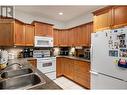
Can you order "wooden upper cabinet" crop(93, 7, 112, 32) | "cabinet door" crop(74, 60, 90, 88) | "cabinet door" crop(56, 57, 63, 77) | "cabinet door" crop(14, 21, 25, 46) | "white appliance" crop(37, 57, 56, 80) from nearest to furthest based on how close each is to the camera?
"wooden upper cabinet" crop(93, 7, 112, 32) < "cabinet door" crop(74, 60, 90, 88) < "cabinet door" crop(14, 21, 25, 46) < "white appliance" crop(37, 57, 56, 80) < "cabinet door" crop(56, 57, 63, 77)

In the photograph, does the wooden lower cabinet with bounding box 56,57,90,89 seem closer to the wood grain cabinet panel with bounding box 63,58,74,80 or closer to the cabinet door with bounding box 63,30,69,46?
the wood grain cabinet panel with bounding box 63,58,74,80

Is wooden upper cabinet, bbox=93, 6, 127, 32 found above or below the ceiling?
below

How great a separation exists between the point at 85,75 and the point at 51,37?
1782 millimetres

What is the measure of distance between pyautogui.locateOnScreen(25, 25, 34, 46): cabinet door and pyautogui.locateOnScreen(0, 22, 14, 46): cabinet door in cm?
51

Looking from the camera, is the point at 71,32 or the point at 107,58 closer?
the point at 107,58

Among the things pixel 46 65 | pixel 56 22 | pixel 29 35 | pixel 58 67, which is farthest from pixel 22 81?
pixel 56 22

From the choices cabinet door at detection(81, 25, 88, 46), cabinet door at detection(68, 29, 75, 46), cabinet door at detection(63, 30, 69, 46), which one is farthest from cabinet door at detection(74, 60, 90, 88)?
cabinet door at detection(63, 30, 69, 46)

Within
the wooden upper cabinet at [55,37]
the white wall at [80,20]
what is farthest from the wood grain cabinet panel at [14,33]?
the white wall at [80,20]

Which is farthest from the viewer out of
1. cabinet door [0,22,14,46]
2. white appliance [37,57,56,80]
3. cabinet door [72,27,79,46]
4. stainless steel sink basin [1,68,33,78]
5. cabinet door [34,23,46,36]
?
cabinet door [72,27,79,46]

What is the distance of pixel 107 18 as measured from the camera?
233 cm

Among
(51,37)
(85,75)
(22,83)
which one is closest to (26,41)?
(51,37)

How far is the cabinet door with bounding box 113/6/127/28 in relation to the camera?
2.00 metres

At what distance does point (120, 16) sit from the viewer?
207 centimetres
